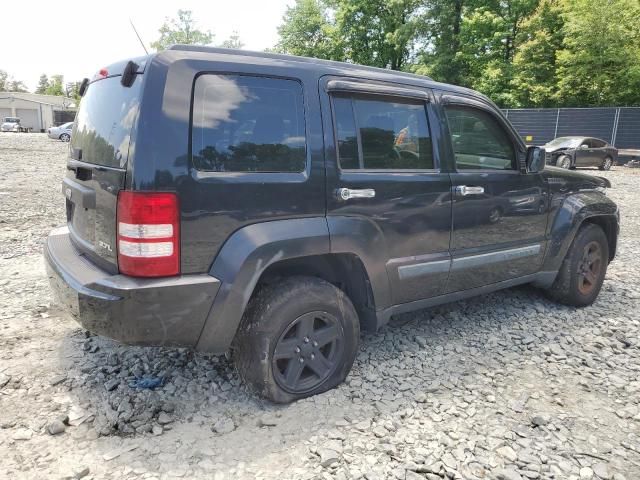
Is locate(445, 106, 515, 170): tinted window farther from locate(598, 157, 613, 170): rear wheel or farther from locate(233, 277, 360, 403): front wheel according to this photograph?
locate(598, 157, 613, 170): rear wheel

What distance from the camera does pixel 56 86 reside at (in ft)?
337

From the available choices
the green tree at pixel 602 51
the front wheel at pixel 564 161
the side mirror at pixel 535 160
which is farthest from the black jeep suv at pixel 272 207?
the green tree at pixel 602 51

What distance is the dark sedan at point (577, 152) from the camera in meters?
19.6

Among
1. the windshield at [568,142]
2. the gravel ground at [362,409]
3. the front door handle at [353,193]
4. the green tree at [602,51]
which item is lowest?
the gravel ground at [362,409]

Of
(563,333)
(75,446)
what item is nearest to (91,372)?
(75,446)

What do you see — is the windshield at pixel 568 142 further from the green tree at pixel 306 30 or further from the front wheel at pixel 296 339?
the green tree at pixel 306 30

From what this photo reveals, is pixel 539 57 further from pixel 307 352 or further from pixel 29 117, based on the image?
pixel 29 117

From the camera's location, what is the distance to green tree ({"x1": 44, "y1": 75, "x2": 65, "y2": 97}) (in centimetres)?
10175

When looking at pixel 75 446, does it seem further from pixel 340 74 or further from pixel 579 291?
pixel 579 291

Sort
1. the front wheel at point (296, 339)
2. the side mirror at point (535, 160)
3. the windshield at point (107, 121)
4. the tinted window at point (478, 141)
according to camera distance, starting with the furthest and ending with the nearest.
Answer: the side mirror at point (535, 160) → the tinted window at point (478, 141) → the front wheel at point (296, 339) → the windshield at point (107, 121)

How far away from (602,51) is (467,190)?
29.8 meters

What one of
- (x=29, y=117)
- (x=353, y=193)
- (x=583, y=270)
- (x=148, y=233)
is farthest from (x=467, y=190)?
(x=29, y=117)

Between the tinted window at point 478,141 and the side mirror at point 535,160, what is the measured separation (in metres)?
0.13

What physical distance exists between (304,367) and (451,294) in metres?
1.34
